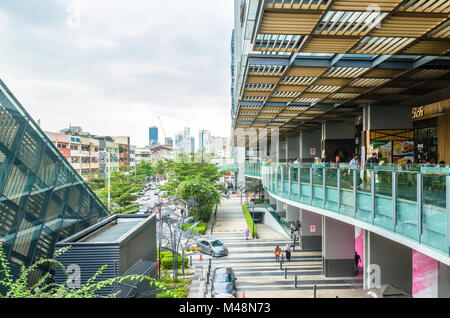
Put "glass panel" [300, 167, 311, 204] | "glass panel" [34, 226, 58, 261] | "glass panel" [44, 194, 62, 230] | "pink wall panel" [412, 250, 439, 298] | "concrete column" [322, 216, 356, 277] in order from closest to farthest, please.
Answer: "glass panel" [34, 226, 58, 261] → "glass panel" [44, 194, 62, 230] → "pink wall panel" [412, 250, 439, 298] → "glass panel" [300, 167, 311, 204] → "concrete column" [322, 216, 356, 277]

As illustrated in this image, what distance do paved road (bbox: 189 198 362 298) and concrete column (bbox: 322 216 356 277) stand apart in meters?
0.46

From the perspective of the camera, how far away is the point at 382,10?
593 centimetres

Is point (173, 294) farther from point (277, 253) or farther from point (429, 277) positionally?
point (277, 253)

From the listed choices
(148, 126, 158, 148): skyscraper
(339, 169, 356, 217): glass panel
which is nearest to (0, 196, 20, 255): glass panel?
(339, 169, 356, 217): glass panel

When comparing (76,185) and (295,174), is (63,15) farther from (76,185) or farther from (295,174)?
(295,174)

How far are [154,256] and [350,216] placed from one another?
795 cm

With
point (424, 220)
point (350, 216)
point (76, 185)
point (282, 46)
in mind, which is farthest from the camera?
point (76, 185)

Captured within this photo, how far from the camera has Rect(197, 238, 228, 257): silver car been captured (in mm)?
17922

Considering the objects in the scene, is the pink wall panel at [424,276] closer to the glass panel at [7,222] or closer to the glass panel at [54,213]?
the glass panel at [7,222]

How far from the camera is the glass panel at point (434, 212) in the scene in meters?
4.93

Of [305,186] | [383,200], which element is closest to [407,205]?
[383,200]

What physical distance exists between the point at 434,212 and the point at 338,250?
10357mm

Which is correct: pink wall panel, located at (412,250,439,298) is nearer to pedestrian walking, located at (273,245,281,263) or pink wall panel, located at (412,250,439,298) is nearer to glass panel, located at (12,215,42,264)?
pedestrian walking, located at (273,245,281,263)
